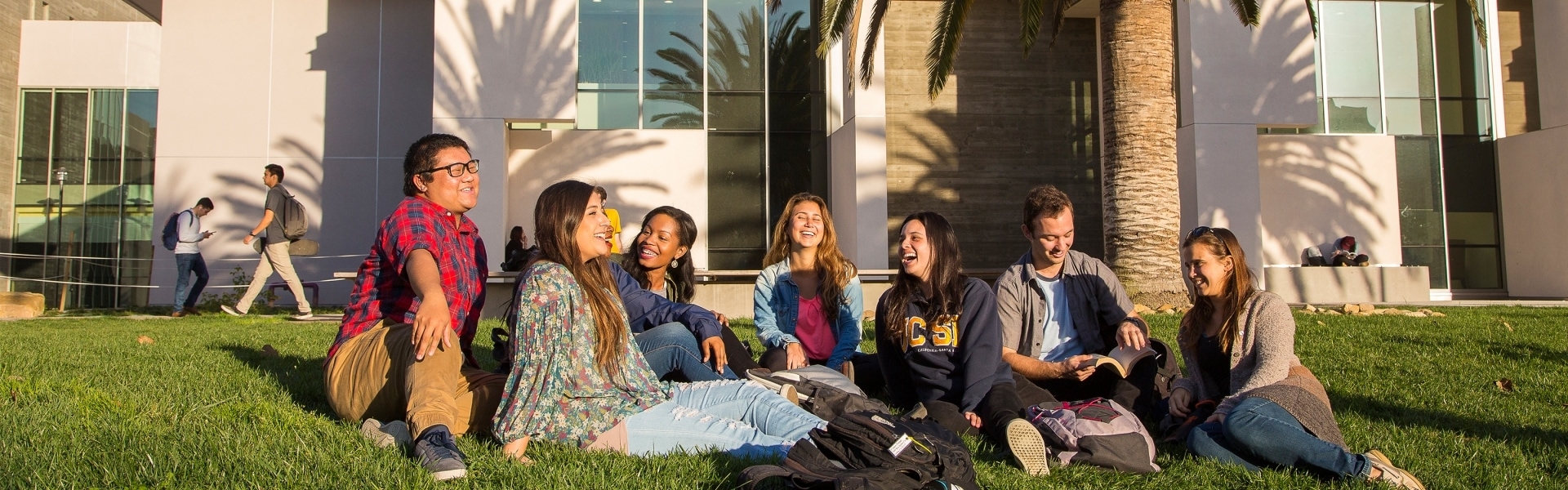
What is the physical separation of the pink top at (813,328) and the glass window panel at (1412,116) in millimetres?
17011

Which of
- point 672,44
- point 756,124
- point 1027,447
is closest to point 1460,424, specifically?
point 1027,447

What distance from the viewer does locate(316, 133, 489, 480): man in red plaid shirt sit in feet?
11.7

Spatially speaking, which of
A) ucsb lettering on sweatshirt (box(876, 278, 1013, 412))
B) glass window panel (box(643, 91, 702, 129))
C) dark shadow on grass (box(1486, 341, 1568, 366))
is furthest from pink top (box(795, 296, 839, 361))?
glass window panel (box(643, 91, 702, 129))

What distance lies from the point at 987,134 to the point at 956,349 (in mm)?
13825

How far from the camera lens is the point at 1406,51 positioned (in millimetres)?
18672

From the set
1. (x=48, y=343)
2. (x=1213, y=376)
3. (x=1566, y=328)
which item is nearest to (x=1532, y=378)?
(x=1213, y=376)

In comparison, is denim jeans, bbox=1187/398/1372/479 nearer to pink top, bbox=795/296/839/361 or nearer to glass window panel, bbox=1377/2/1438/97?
pink top, bbox=795/296/839/361

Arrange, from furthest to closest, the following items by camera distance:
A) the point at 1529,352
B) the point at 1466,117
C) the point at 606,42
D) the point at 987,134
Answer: the point at 1466,117, the point at 987,134, the point at 606,42, the point at 1529,352

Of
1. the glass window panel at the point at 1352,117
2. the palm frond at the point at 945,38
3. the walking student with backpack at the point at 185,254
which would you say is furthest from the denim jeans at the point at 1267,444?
the glass window panel at the point at 1352,117

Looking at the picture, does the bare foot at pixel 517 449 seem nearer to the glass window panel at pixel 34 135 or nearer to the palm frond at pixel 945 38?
the palm frond at pixel 945 38

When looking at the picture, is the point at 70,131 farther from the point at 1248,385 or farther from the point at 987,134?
the point at 1248,385

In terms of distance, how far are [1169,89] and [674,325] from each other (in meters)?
8.54

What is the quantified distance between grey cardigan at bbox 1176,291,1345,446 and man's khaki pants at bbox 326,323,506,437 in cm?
299

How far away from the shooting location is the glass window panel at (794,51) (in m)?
17.6
